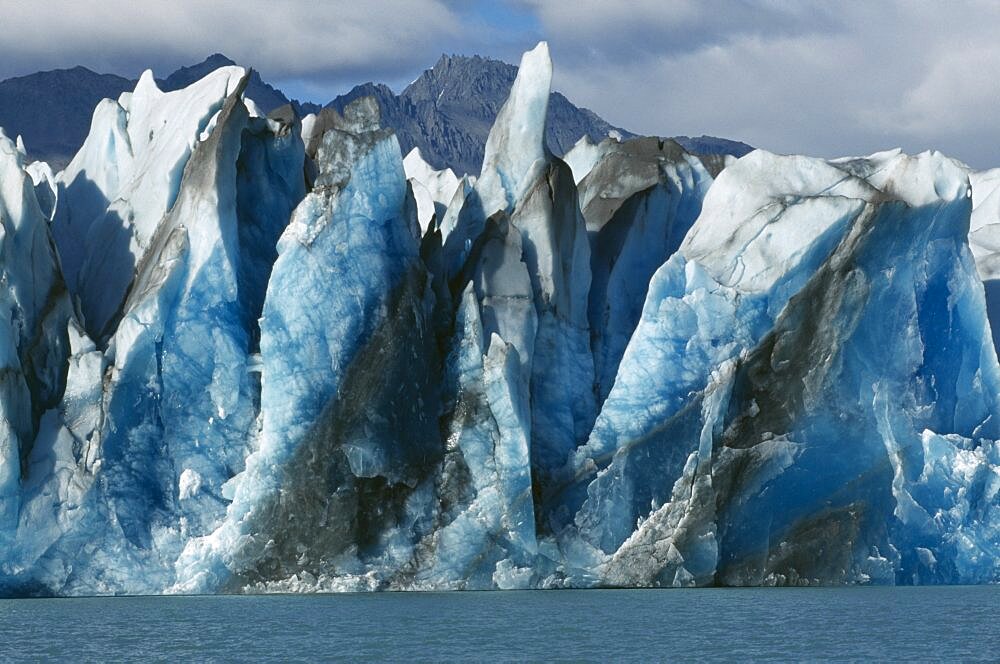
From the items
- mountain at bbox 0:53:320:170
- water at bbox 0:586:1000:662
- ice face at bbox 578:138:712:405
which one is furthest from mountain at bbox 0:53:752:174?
water at bbox 0:586:1000:662

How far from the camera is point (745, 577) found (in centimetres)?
3084

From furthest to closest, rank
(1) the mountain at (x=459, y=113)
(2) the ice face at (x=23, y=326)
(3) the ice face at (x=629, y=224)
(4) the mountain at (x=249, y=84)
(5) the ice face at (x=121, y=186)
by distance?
(1) the mountain at (x=459, y=113) < (4) the mountain at (x=249, y=84) < (3) the ice face at (x=629, y=224) < (5) the ice face at (x=121, y=186) < (2) the ice face at (x=23, y=326)

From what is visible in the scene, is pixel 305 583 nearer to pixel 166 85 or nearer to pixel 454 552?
pixel 454 552

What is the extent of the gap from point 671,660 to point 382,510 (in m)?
10.5

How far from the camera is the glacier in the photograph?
96.9ft

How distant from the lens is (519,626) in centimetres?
2394

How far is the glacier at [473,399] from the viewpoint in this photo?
96.9 ft

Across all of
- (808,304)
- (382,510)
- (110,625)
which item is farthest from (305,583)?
(808,304)

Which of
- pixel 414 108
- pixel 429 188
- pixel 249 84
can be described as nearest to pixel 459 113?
A: pixel 414 108

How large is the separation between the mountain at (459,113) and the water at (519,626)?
79024 millimetres

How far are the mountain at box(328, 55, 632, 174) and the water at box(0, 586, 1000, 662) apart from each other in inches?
3111

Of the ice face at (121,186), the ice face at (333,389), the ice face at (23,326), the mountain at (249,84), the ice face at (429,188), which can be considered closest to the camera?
the ice face at (23,326)

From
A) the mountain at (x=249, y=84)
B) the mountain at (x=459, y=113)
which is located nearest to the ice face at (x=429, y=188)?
the mountain at (x=249, y=84)

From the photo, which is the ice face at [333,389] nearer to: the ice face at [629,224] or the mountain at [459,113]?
the ice face at [629,224]
